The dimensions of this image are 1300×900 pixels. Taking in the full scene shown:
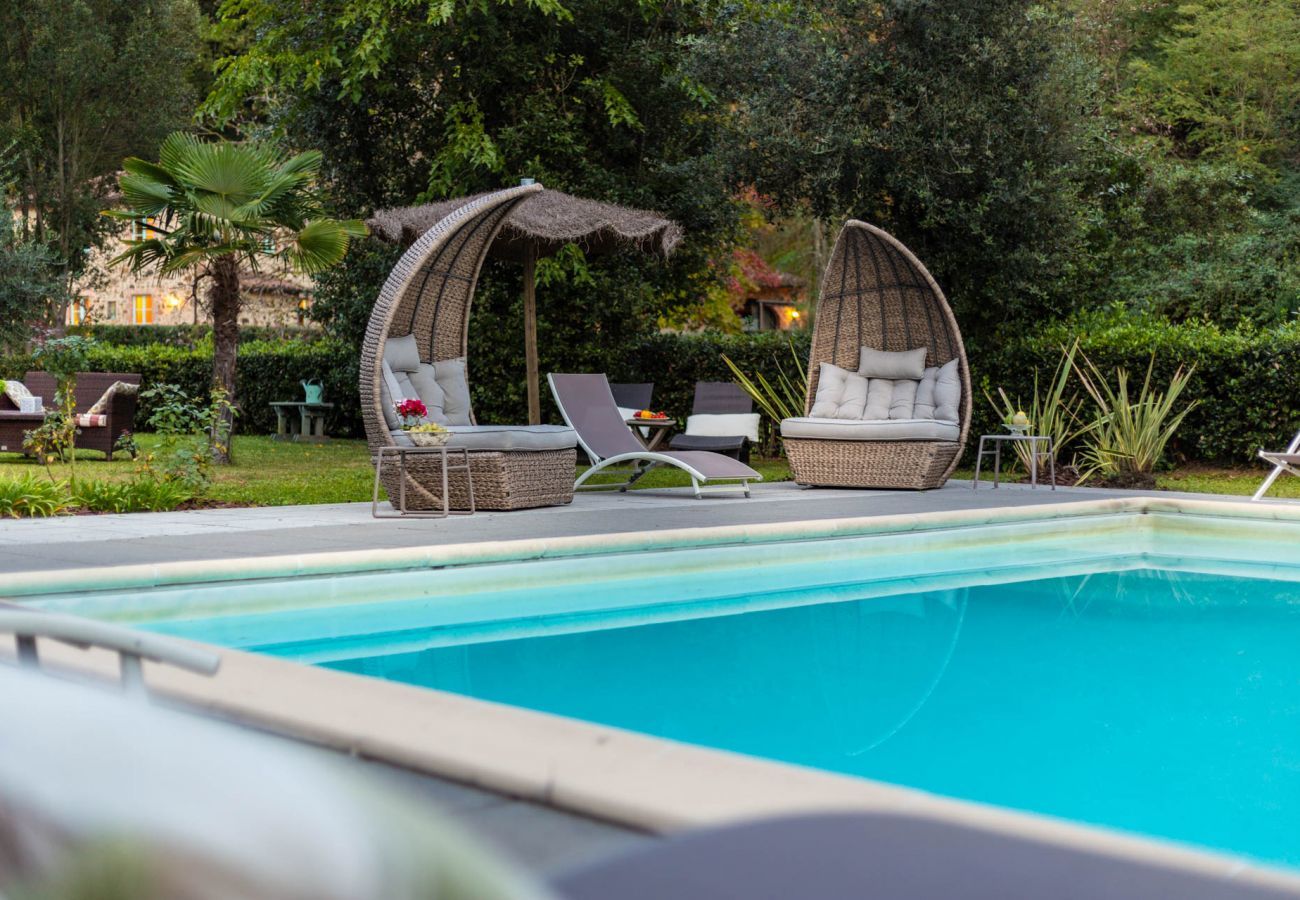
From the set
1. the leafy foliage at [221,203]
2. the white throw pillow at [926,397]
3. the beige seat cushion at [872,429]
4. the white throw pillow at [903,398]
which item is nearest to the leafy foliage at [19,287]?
the leafy foliage at [221,203]

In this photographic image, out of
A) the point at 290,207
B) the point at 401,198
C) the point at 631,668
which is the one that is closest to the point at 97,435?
the point at 290,207

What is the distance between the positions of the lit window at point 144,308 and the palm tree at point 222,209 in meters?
19.6

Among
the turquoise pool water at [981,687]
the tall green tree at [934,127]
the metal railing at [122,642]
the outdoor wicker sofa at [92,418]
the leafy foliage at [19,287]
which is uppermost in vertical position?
the tall green tree at [934,127]

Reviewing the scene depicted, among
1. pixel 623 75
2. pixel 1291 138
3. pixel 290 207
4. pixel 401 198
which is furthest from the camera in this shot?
pixel 1291 138

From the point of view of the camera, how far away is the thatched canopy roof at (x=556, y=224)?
10086 millimetres

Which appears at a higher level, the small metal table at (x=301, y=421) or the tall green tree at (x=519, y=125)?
the tall green tree at (x=519, y=125)

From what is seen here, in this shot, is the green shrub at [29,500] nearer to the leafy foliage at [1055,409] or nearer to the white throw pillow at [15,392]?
the white throw pillow at [15,392]

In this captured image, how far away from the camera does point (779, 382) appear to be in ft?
47.8

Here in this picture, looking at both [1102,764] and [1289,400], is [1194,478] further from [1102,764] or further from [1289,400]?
[1102,764]

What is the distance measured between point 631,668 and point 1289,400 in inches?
345

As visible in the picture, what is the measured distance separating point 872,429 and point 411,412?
4147mm

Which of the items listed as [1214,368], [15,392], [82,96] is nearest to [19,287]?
[15,392]

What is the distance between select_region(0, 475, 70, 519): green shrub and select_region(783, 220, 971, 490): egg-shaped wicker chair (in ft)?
18.6

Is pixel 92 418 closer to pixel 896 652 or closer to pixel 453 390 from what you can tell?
pixel 453 390
